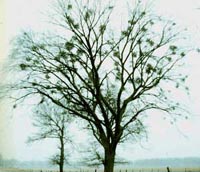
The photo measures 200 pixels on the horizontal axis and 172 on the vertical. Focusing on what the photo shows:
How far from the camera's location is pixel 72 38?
23.2 m

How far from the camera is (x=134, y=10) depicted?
23641 millimetres

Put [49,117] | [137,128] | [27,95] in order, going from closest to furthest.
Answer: [27,95] → [137,128] → [49,117]

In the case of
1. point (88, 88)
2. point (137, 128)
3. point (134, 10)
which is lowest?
point (137, 128)

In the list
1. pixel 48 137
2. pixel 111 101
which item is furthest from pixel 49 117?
pixel 111 101

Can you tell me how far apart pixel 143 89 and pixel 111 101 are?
309cm

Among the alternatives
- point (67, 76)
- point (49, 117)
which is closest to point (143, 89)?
point (67, 76)

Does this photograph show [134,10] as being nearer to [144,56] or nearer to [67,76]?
[144,56]

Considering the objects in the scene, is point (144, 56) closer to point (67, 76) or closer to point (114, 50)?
point (114, 50)

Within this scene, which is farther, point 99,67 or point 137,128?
point 137,128

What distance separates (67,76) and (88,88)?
51.7 inches

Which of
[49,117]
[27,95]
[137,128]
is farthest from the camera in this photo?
[49,117]

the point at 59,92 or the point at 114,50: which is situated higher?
the point at 114,50

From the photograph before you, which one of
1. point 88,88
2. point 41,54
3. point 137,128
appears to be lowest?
point 137,128

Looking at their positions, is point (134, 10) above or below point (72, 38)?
above
